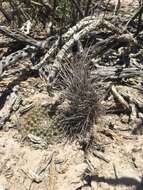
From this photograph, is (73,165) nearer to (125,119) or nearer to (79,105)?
(79,105)

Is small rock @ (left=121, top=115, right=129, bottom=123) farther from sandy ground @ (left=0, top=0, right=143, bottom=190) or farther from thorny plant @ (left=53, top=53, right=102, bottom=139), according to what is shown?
thorny plant @ (left=53, top=53, right=102, bottom=139)

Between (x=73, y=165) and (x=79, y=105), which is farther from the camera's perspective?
(x=79, y=105)

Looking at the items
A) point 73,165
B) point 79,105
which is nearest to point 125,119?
point 79,105

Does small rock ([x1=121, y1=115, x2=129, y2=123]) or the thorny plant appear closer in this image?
the thorny plant

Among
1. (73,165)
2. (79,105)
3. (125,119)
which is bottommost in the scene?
(73,165)

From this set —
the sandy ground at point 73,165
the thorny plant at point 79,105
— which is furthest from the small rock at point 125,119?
the thorny plant at point 79,105

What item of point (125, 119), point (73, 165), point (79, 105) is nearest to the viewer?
point (73, 165)

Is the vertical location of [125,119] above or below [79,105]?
below

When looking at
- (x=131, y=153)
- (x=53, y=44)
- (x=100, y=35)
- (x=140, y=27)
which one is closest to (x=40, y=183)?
(x=131, y=153)

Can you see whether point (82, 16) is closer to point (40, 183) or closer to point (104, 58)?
point (104, 58)

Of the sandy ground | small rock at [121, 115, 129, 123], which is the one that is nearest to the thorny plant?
the sandy ground

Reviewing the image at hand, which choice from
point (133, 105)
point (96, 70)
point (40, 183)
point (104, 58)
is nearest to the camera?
point (40, 183)
